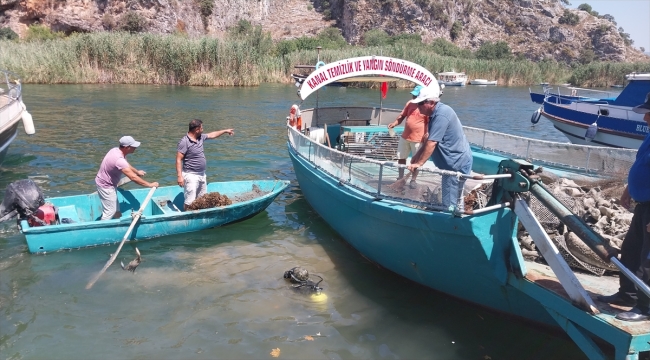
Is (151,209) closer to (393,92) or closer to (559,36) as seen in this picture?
(393,92)

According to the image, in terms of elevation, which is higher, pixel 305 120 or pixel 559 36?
pixel 559 36

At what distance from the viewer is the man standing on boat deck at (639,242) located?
4.32 metres

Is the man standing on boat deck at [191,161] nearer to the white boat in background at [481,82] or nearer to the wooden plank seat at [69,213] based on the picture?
the wooden plank seat at [69,213]

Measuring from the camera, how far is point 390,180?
6.57m

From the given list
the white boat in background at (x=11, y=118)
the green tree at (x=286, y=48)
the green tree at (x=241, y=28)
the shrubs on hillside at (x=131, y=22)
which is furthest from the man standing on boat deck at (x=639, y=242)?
the green tree at (x=241, y=28)

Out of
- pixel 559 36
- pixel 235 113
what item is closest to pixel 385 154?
pixel 235 113

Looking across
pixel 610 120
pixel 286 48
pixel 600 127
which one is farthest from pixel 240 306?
pixel 286 48

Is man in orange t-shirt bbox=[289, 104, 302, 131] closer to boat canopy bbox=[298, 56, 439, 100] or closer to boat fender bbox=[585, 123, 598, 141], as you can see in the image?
boat canopy bbox=[298, 56, 439, 100]

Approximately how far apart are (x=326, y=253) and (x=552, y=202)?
13.3ft

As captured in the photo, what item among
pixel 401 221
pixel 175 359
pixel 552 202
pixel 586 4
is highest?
pixel 586 4

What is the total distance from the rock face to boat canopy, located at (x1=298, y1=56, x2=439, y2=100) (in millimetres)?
47302

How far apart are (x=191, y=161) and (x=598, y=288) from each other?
6475 millimetres

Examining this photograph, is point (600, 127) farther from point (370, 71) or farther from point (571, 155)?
point (370, 71)

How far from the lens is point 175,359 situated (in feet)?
17.7
